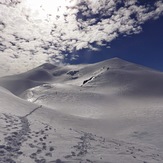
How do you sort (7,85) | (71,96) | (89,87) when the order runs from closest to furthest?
(71,96) → (89,87) → (7,85)

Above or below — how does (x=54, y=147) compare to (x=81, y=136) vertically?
below

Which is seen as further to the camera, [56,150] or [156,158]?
[156,158]

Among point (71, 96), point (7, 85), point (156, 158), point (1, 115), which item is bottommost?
point (156, 158)

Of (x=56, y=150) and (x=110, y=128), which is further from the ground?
(x=110, y=128)

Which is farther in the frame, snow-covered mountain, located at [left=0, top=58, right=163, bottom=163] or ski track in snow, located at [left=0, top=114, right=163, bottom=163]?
snow-covered mountain, located at [left=0, top=58, right=163, bottom=163]

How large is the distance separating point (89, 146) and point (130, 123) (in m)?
9.81

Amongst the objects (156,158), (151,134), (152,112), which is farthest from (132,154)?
(152,112)

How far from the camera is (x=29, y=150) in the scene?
1193 centimetres

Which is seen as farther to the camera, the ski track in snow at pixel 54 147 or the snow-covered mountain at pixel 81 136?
the snow-covered mountain at pixel 81 136

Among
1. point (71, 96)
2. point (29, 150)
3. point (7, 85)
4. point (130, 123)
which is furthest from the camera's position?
point (7, 85)

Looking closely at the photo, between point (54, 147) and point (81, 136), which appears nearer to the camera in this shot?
point (54, 147)

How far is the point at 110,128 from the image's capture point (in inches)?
853

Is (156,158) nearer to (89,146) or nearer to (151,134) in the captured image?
(89,146)

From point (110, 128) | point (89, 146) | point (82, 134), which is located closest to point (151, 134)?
point (110, 128)
